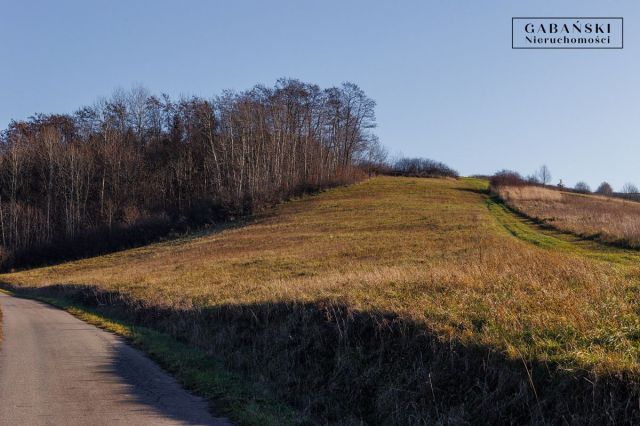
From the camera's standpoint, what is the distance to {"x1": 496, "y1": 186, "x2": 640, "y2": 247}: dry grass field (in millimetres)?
26578

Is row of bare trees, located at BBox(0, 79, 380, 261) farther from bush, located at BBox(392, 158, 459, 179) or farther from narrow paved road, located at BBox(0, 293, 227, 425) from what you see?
narrow paved road, located at BBox(0, 293, 227, 425)

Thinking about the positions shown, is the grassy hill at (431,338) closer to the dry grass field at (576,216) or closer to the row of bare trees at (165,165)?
the dry grass field at (576,216)

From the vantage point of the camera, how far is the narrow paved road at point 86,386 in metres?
7.84

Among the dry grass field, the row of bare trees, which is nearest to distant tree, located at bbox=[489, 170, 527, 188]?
the dry grass field

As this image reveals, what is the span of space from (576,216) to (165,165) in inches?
2062

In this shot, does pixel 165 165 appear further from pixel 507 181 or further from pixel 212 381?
pixel 212 381

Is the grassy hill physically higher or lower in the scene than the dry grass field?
lower

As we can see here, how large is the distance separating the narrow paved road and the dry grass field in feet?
70.7

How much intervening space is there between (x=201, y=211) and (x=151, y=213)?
10.5 m

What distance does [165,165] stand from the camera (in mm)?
74250

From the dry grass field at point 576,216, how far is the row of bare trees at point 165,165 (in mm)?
23415

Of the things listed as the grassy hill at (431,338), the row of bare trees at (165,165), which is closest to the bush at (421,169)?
the row of bare trees at (165,165)

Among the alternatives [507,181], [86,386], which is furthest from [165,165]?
[86,386]

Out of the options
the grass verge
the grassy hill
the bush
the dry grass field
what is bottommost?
the grass verge
